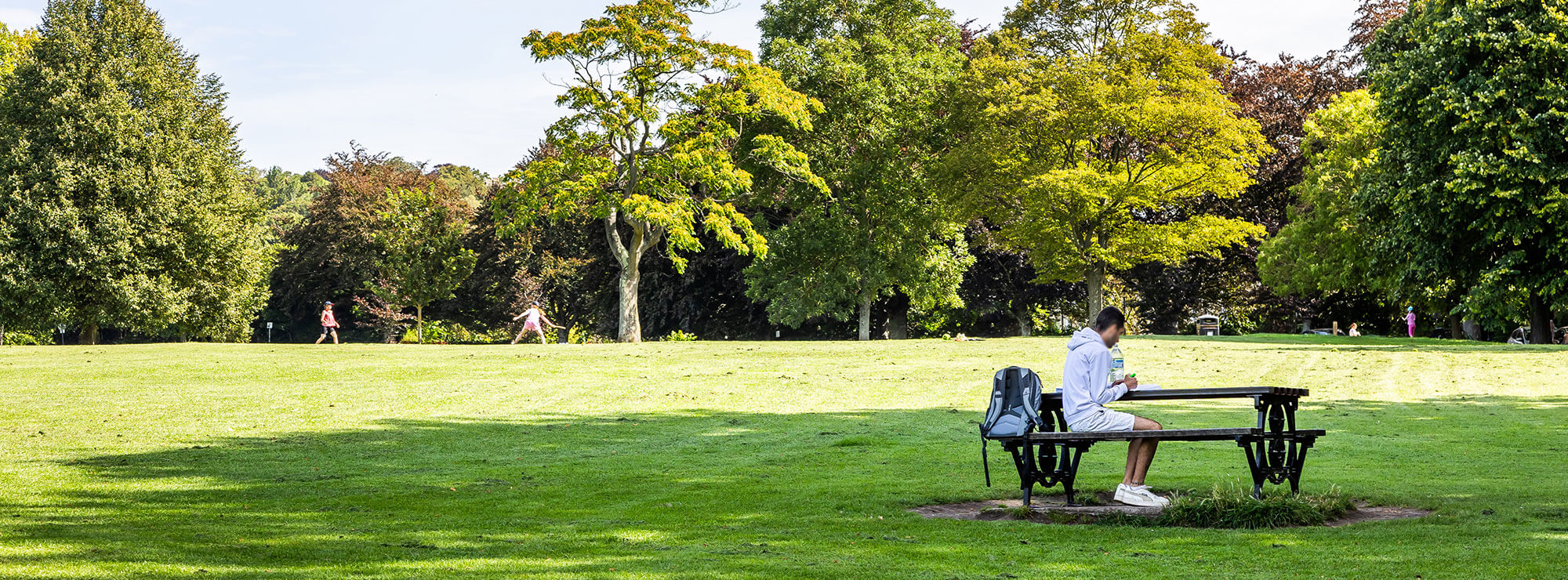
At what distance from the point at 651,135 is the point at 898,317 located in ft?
58.5

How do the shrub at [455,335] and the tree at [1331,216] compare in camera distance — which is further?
the shrub at [455,335]

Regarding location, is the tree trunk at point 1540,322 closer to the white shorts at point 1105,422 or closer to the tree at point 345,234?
the white shorts at point 1105,422

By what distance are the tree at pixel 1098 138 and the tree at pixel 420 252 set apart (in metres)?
24.3

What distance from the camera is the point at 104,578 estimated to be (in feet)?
19.1

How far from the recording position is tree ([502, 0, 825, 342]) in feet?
118

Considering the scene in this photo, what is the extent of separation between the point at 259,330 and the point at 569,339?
1087 inches

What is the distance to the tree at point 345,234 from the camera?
54062mm

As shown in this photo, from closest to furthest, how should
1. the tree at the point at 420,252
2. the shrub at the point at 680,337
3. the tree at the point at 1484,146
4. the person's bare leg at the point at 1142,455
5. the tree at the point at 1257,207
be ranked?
the person's bare leg at the point at 1142,455
the tree at the point at 1484,146
the shrub at the point at 680,337
the tree at the point at 1257,207
the tree at the point at 420,252

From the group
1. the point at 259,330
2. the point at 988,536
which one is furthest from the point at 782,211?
the point at 988,536

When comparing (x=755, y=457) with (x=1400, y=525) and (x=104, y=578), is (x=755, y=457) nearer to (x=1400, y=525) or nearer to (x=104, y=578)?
(x=1400, y=525)

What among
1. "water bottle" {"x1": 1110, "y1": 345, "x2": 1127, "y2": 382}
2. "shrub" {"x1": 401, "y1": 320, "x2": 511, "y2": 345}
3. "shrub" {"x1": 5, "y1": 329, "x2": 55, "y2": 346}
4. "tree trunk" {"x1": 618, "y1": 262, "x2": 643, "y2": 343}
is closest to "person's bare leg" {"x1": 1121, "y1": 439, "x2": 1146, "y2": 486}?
"water bottle" {"x1": 1110, "y1": 345, "x2": 1127, "y2": 382}

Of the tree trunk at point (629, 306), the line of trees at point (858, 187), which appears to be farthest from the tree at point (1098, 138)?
the tree trunk at point (629, 306)

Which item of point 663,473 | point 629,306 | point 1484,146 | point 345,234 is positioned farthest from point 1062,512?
point 345,234

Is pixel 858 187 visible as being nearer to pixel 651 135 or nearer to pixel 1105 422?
pixel 651 135
